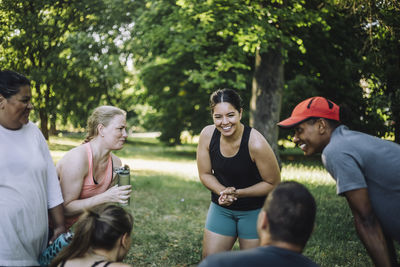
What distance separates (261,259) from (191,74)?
459 inches

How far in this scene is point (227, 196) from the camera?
3465 mm

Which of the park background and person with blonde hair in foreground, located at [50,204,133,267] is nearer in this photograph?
→ person with blonde hair in foreground, located at [50,204,133,267]

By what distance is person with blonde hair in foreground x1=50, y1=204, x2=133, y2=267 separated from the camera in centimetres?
243

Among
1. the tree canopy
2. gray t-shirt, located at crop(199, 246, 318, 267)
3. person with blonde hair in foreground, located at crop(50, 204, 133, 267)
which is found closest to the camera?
gray t-shirt, located at crop(199, 246, 318, 267)

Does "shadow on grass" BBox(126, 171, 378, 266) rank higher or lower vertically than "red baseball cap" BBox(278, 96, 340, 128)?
lower

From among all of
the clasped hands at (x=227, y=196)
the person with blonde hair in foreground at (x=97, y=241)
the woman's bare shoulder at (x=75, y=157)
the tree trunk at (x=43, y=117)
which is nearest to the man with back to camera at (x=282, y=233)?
the person with blonde hair in foreground at (x=97, y=241)

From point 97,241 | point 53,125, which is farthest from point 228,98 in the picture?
point 53,125

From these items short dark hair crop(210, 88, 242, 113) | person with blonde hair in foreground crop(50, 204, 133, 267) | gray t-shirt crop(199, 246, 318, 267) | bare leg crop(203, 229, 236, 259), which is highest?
short dark hair crop(210, 88, 242, 113)

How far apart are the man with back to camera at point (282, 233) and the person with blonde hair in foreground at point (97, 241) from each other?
35.8 inches

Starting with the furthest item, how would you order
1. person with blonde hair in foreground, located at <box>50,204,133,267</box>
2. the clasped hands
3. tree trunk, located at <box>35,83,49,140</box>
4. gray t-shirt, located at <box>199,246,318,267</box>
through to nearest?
tree trunk, located at <box>35,83,49,140</box> < the clasped hands < person with blonde hair in foreground, located at <box>50,204,133,267</box> < gray t-shirt, located at <box>199,246,318,267</box>

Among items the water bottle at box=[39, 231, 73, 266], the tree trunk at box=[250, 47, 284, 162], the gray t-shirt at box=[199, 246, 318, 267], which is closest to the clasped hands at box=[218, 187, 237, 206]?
the water bottle at box=[39, 231, 73, 266]

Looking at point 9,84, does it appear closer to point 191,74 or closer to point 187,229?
point 187,229

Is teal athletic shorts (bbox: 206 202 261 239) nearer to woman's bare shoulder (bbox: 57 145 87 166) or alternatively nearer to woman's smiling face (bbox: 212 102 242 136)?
woman's smiling face (bbox: 212 102 242 136)

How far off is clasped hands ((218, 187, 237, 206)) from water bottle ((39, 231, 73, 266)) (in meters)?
1.42
